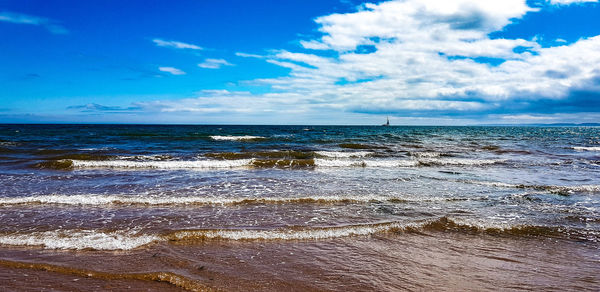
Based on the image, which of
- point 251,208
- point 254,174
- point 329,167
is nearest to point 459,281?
point 251,208

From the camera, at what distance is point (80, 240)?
634cm

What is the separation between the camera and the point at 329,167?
19000 mm

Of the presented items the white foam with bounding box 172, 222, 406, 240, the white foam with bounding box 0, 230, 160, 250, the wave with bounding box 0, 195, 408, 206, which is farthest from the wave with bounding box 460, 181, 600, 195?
the white foam with bounding box 0, 230, 160, 250

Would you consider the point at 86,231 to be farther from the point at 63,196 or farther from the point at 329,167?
the point at 329,167

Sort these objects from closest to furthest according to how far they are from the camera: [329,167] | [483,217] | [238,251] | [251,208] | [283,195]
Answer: [238,251] → [483,217] → [251,208] → [283,195] → [329,167]

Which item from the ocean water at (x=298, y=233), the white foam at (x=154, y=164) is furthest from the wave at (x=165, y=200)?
the white foam at (x=154, y=164)

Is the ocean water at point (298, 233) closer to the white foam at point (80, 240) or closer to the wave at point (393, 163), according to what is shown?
the white foam at point (80, 240)

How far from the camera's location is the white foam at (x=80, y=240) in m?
6.08

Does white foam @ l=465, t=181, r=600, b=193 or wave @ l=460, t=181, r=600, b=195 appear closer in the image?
wave @ l=460, t=181, r=600, b=195

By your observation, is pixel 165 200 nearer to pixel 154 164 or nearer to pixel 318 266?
pixel 318 266

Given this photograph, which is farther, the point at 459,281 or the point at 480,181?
the point at 480,181

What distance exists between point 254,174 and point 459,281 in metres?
11.9

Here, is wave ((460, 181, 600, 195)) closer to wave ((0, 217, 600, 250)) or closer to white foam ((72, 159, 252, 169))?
wave ((0, 217, 600, 250))

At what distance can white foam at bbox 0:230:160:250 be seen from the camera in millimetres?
6082
